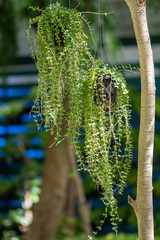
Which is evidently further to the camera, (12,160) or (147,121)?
(12,160)

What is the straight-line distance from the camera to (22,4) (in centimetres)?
223

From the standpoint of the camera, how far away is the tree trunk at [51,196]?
9.68ft

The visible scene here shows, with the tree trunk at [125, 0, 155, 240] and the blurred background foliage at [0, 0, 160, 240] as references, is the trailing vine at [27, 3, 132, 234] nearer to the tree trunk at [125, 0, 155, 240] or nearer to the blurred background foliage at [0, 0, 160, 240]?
the tree trunk at [125, 0, 155, 240]

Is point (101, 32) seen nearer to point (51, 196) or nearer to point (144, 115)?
point (51, 196)

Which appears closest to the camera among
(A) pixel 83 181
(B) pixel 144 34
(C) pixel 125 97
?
(B) pixel 144 34

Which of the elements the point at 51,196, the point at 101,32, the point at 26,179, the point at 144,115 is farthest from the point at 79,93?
the point at 26,179

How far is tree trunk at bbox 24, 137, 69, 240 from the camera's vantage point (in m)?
2.95

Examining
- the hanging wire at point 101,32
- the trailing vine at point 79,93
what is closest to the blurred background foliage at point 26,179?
the hanging wire at point 101,32

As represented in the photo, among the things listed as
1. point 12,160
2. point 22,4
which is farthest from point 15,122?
point 22,4

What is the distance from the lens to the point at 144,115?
1.33 metres

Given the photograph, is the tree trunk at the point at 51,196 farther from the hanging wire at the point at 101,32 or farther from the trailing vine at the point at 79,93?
the trailing vine at the point at 79,93

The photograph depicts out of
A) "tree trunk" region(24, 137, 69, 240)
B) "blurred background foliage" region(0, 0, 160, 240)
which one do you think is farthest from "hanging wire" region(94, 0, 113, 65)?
"tree trunk" region(24, 137, 69, 240)

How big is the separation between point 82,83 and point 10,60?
1.98 meters

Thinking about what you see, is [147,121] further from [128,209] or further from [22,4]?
[128,209]
